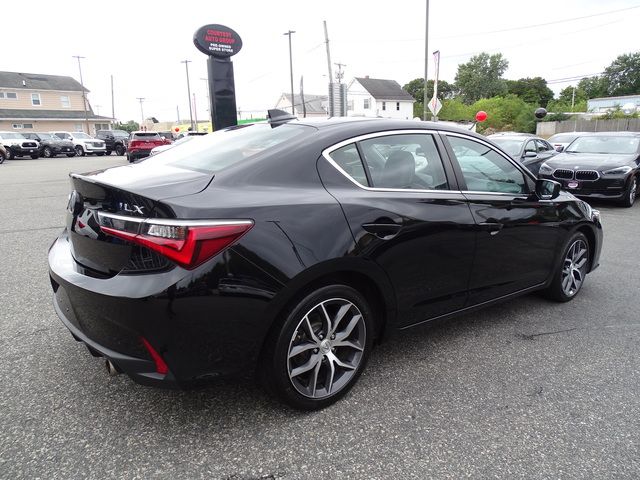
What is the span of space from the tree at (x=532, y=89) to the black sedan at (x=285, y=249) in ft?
304

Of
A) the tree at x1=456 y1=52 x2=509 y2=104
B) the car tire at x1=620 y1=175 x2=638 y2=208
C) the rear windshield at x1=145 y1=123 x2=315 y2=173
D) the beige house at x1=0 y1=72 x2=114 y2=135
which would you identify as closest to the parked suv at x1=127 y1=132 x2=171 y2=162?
the car tire at x1=620 y1=175 x2=638 y2=208

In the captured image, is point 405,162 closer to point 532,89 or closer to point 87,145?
point 87,145

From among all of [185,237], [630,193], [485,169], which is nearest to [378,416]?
[185,237]

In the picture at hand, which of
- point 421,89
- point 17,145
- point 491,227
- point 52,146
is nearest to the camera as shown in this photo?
point 491,227

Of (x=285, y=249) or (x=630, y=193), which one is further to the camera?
(x=630, y=193)

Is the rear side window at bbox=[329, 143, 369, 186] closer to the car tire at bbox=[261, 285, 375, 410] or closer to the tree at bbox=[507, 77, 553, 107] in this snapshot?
the car tire at bbox=[261, 285, 375, 410]

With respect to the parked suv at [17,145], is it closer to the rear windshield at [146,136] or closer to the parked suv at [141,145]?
the rear windshield at [146,136]

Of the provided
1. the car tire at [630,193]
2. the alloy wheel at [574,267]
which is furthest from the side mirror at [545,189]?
the car tire at [630,193]

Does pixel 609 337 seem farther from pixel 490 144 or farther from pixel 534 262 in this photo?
pixel 490 144

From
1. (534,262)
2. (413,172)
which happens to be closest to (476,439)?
(413,172)

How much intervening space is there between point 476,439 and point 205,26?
34.6ft

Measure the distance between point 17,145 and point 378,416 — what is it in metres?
30.3

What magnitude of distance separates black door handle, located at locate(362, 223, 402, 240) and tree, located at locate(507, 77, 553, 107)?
93333 mm

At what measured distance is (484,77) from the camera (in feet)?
277
